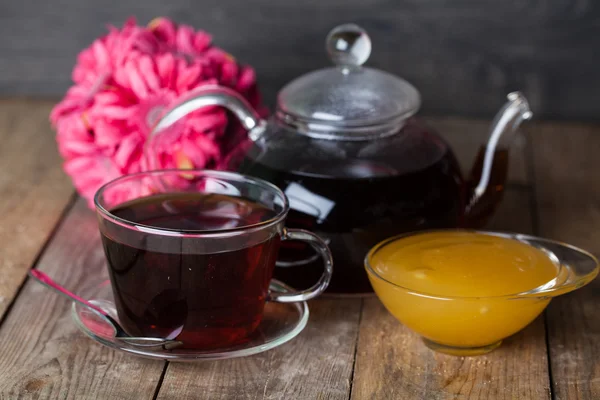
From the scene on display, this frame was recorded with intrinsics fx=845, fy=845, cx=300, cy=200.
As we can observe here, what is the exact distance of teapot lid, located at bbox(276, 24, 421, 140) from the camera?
781 mm

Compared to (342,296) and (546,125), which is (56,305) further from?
(546,125)

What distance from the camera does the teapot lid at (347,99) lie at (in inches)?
30.7

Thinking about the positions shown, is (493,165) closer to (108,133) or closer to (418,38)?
(108,133)

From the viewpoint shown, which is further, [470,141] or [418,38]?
[418,38]

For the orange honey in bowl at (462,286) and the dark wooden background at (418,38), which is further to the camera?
the dark wooden background at (418,38)

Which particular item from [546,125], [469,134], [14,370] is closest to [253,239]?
[14,370]

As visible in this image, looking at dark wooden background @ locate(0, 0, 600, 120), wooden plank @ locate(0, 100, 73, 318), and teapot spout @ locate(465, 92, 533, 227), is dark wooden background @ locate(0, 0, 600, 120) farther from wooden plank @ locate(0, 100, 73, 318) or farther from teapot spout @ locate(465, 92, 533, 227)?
teapot spout @ locate(465, 92, 533, 227)

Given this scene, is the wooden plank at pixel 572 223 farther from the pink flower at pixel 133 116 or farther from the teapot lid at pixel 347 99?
the pink flower at pixel 133 116

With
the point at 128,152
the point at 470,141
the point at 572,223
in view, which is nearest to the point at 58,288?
the point at 128,152

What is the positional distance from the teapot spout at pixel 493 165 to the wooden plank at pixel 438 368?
159mm

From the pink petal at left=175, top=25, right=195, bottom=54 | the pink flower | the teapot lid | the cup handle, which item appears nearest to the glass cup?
the cup handle

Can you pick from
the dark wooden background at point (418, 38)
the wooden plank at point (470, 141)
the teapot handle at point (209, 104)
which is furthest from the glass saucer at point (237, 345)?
the dark wooden background at point (418, 38)

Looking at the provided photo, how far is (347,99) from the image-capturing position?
79 cm

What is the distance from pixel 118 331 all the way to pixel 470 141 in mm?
701
